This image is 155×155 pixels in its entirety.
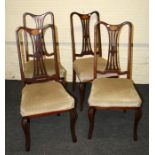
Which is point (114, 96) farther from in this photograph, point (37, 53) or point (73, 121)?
point (37, 53)

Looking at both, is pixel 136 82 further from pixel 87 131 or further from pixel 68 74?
pixel 87 131

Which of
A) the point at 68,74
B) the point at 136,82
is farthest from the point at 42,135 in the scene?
the point at 136,82

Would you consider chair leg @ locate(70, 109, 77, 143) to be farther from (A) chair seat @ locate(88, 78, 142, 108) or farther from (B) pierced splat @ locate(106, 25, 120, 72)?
(B) pierced splat @ locate(106, 25, 120, 72)

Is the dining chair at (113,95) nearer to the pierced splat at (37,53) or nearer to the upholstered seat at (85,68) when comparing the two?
the upholstered seat at (85,68)

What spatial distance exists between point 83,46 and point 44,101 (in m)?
1.19

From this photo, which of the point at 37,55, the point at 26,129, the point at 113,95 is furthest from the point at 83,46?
the point at 26,129

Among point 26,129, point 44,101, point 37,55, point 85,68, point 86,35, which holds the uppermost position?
point 86,35

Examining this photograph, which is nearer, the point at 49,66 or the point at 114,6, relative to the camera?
the point at 49,66

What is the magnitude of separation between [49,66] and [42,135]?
745 mm

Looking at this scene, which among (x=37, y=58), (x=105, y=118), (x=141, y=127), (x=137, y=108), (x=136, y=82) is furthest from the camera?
(x=136, y=82)

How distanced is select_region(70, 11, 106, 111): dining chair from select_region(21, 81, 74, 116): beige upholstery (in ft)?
1.49

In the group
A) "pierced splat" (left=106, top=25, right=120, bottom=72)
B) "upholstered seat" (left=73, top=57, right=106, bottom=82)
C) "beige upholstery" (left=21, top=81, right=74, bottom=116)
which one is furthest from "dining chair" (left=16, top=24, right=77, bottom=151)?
"pierced splat" (left=106, top=25, right=120, bottom=72)

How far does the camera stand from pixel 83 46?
323cm

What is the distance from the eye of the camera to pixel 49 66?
114 inches
